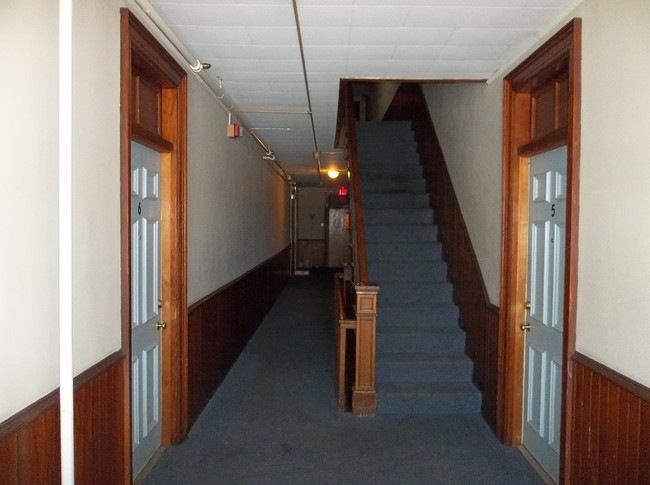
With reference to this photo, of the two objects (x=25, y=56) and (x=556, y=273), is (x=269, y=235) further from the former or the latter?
(x=25, y=56)

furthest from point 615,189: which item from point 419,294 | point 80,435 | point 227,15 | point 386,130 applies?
point 386,130

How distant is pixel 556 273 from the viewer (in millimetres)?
3213

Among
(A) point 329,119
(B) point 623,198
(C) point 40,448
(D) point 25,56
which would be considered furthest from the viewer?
(A) point 329,119

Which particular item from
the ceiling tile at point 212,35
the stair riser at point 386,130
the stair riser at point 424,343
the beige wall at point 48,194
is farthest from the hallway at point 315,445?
the stair riser at point 386,130

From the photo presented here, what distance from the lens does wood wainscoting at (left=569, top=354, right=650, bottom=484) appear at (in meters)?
2.09

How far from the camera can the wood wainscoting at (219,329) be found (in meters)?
4.06

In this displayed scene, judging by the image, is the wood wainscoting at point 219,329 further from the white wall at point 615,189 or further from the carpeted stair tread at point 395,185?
the white wall at point 615,189

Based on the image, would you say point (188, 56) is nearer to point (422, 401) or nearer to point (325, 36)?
point (325, 36)

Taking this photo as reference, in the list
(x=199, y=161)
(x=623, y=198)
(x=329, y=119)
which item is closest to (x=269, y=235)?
(x=329, y=119)

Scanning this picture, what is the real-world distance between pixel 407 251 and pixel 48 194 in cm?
431

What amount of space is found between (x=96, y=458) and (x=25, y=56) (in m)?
1.59

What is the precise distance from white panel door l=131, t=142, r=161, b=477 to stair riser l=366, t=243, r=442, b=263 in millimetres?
2768

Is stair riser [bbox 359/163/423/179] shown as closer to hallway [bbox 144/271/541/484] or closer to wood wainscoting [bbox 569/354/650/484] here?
hallway [bbox 144/271/541/484]

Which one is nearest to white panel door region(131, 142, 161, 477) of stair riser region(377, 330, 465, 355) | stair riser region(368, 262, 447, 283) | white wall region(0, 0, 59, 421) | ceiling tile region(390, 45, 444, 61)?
white wall region(0, 0, 59, 421)
